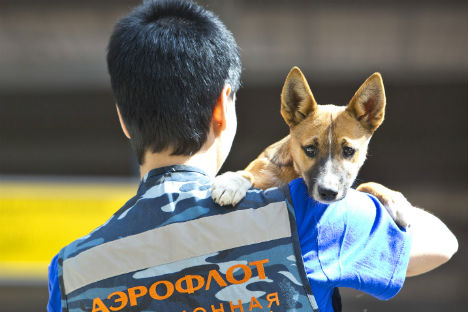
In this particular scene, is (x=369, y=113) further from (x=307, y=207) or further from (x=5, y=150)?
(x=5, y=150)

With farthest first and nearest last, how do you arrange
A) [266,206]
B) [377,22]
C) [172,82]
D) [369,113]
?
[377,22] < [369,113] < [172,82] < [266,206]

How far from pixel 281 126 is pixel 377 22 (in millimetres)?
2184

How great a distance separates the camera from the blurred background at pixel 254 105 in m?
5.90

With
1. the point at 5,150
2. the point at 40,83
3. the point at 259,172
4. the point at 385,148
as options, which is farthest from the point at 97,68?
the point at 259,172

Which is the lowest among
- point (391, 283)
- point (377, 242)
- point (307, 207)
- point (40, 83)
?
point (391, 283)

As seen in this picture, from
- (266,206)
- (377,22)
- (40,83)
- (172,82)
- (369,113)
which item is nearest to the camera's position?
(266,206)

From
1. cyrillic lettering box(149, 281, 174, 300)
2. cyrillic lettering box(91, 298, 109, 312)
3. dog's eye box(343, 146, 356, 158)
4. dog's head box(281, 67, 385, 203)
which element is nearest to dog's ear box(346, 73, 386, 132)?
dog's head box(281, 67, 385, 203)

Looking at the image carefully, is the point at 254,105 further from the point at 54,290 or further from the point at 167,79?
the point at 54,290

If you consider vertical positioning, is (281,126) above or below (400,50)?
below

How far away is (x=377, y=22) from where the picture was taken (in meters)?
7.43

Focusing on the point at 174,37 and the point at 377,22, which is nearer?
the point at 174,37

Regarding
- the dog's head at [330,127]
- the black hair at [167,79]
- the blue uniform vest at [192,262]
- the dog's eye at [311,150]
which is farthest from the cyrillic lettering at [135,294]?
the dog's eye at [311,150]

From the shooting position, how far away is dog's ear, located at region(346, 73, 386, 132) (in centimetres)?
211

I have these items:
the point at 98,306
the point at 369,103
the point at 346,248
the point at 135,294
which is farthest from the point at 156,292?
the point at 369,103
